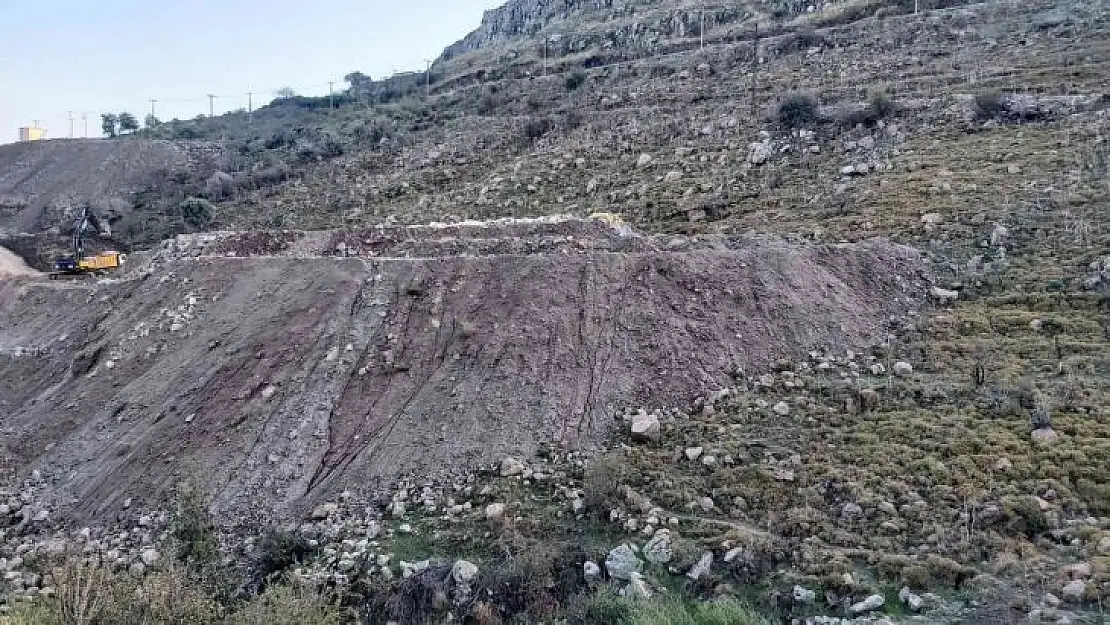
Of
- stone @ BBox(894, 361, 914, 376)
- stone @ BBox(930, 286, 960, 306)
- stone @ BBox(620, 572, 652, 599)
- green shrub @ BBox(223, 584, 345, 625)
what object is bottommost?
stone @ BBox(620, 572, 652, 599)

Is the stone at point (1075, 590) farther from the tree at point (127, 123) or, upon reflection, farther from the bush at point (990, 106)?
the tree at point (127, 123)

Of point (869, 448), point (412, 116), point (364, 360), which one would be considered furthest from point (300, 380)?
point (412, 116)

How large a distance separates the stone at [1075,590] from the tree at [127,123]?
81.4 meters

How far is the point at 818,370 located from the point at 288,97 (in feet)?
260

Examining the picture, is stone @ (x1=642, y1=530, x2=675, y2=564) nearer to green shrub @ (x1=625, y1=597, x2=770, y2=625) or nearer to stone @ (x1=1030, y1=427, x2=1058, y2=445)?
green shrub @ (x1=625, y1=597, x2=770, y2=625)

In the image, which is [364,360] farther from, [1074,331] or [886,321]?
[1074,331]

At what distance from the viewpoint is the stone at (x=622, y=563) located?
8812 mm

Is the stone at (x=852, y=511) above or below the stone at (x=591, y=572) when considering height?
above

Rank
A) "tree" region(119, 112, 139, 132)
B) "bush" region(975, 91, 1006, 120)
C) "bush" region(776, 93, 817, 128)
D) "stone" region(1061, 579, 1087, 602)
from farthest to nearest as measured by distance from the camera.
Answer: "tree" region(119, 112, 139, 132), "bush" region(776, 93, 817, 128), "bush" region(975, 91, 1006, 120), "stone" region(1061, 579, 1087, 602)

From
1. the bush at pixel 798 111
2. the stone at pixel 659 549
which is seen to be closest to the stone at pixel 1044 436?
the stone at pixel 659 549

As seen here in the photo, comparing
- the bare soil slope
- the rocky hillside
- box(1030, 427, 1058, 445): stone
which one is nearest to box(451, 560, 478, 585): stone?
the rocky hillside

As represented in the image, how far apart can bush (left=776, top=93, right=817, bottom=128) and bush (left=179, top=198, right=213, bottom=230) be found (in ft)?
81.9

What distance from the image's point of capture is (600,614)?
328 inches

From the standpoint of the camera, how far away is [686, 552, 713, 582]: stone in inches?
337
